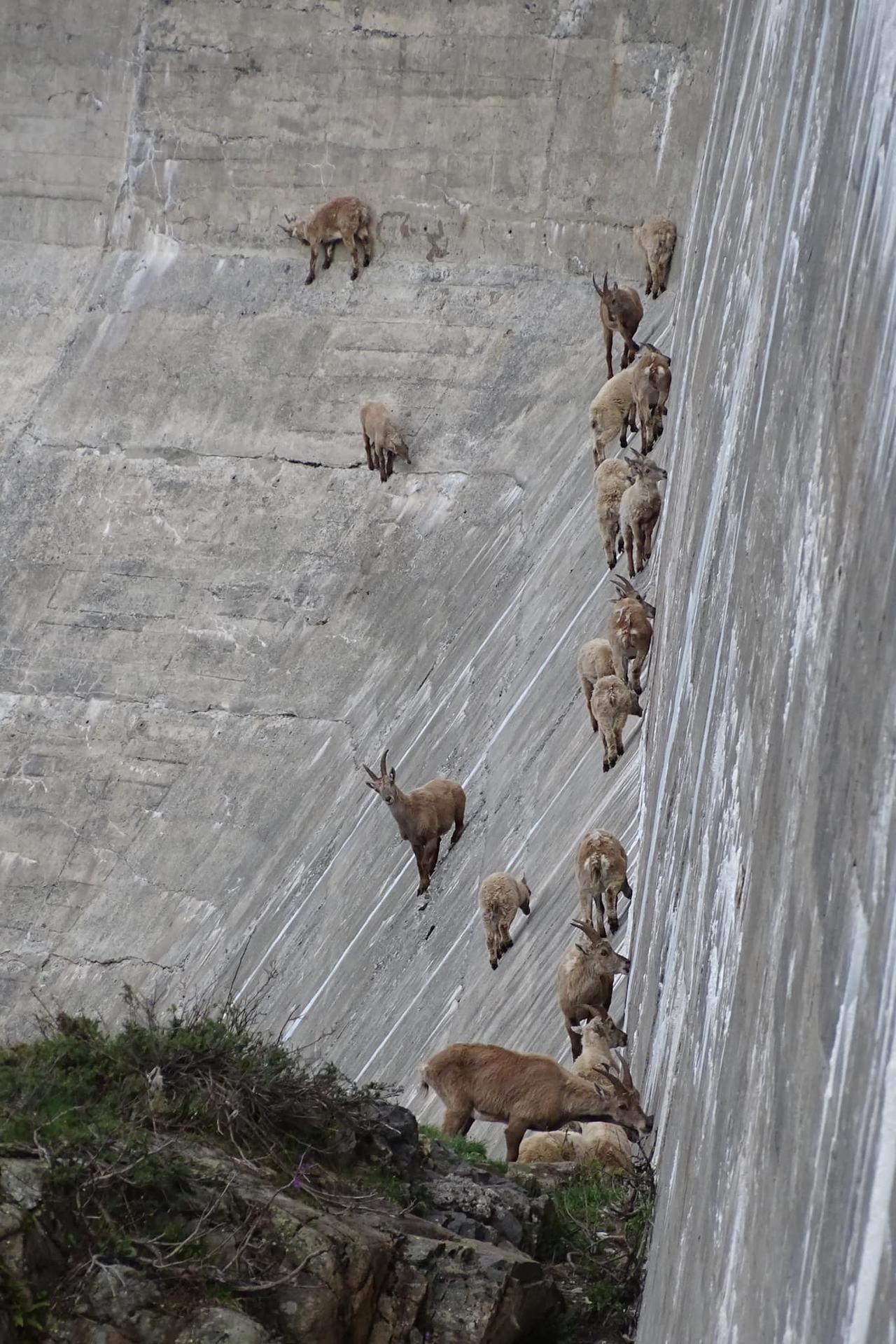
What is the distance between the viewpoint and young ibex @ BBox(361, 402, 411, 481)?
69.8ft

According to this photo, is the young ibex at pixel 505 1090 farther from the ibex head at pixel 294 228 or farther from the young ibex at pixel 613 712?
the ibex head at pixel 294 228

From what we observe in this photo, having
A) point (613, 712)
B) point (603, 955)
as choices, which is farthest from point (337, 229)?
point (603, 955)

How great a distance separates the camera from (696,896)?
7336mm

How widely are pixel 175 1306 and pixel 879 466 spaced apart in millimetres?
4071

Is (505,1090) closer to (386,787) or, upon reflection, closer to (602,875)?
(602,875)

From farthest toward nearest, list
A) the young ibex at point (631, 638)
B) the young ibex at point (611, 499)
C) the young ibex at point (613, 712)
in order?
the young ibex at point (611, 499) → the young ibex at point (631, 638) → the young ibex at point (613, 712)

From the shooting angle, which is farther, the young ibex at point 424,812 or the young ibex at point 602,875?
the young ibex at point 424,812

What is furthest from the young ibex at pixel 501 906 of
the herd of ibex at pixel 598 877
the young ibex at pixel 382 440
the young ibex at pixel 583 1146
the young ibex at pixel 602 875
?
the young ibex at pixel 382 440

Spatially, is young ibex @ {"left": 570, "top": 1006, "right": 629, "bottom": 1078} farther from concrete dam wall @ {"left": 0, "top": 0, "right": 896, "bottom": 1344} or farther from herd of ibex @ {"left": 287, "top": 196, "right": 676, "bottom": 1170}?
concrete dam wall @ {"left": 0, "top": 0, "right": 896, "bottom": 1344}

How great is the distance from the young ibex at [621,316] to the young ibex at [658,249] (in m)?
1.42

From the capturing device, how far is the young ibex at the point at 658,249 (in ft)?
66.2

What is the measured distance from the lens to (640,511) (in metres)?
14.3

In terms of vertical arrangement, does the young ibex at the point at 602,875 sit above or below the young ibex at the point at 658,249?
below

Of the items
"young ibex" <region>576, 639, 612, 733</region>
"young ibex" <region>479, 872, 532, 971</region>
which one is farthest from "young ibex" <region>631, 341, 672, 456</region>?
"young ibex" <region>479, 872, 532, 971</region>
